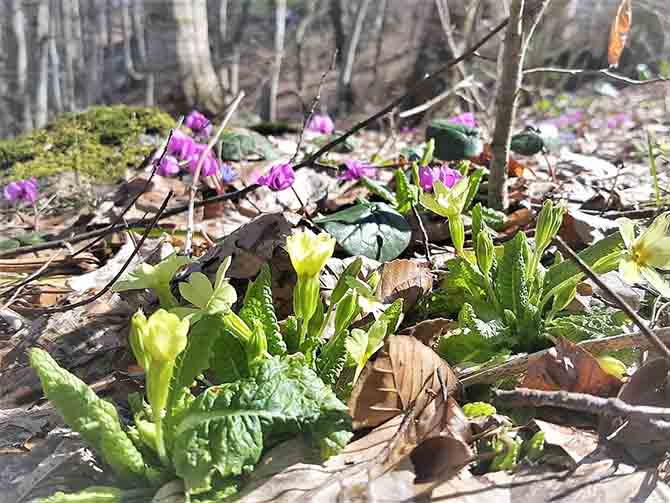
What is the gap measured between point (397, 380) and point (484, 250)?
40cm

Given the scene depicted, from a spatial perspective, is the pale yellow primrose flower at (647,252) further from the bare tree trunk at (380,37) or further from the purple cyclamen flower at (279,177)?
the bare tree trunk at (380,37)

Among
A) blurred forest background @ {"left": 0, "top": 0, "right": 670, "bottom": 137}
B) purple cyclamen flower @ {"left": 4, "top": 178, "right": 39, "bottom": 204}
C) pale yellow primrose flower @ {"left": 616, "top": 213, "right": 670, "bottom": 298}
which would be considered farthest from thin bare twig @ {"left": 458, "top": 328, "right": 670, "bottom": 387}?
purple cyclamen flower @ {"left": 4, "top": 178, "right": 39, "bottom": 204}

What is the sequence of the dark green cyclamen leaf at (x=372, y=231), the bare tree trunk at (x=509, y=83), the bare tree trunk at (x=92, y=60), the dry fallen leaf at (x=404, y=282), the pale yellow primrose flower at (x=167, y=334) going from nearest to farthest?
the pale yellow primrose flower at (x=167, y=334) < the dry fallen leaf at (x=404, y=282) < the dark green cyclamen leaf at (x=372, y=231) < the bare tree trunk at (x=509, y=83) < the bare tree trunk at (x=92, y=60)

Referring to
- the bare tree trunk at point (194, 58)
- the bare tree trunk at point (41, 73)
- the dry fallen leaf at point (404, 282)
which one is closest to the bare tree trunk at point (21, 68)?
the bare tree trunk at point (41, 73)

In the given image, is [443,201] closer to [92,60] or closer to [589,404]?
[589,404]

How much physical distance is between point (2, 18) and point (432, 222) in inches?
334

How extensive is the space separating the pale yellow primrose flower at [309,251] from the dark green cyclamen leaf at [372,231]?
22.8 inches

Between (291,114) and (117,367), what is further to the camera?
(291,114)

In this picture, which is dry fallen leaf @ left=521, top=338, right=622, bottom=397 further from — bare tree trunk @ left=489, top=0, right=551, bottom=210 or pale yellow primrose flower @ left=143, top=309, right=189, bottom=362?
bare tree trunk @ left=489, top=0, right=551, bottom=210

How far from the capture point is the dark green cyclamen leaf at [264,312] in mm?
1286

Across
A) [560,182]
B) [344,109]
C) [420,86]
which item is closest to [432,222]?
[420,86]

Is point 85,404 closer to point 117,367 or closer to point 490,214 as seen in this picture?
point 117,367

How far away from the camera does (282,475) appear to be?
105 centimetres

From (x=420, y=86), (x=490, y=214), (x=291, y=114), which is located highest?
(x=420, y=86)
